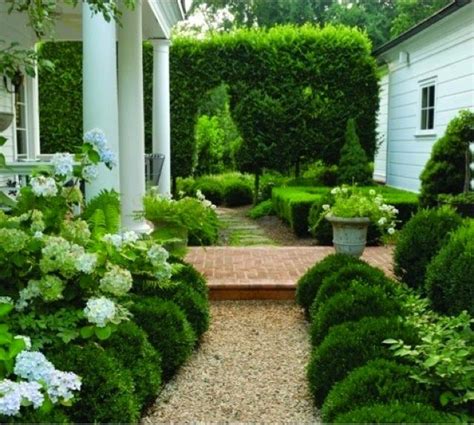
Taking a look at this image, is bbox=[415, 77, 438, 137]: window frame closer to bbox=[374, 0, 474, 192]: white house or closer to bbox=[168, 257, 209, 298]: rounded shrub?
bbox=[374, 0, 474, 192]: white house

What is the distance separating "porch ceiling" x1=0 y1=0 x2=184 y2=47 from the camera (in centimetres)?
763

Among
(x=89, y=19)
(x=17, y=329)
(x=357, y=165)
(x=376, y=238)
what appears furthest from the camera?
(x=357, y=165)

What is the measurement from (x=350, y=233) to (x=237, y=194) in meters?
8.57

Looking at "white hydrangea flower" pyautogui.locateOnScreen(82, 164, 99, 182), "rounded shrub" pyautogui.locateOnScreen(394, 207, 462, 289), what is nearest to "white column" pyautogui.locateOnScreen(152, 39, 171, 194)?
"rounded shrub" pyautogui.locateOnScreen(394, 207, 462, 289)

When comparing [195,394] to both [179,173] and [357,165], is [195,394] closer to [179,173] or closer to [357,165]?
[357,165]

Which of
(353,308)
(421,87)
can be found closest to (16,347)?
(353,308)

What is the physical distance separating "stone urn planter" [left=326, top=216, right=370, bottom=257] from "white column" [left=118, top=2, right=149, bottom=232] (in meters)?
2.17

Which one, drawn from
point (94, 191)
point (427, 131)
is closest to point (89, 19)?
point (94, 191)

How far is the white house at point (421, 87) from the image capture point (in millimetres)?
9109

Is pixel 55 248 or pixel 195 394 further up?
pixel 55 248

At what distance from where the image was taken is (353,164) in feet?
38.8

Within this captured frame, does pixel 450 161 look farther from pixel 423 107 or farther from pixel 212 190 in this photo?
pixel 212 190

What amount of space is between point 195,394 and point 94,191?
213 centimetres

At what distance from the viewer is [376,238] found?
8086 millimetres
